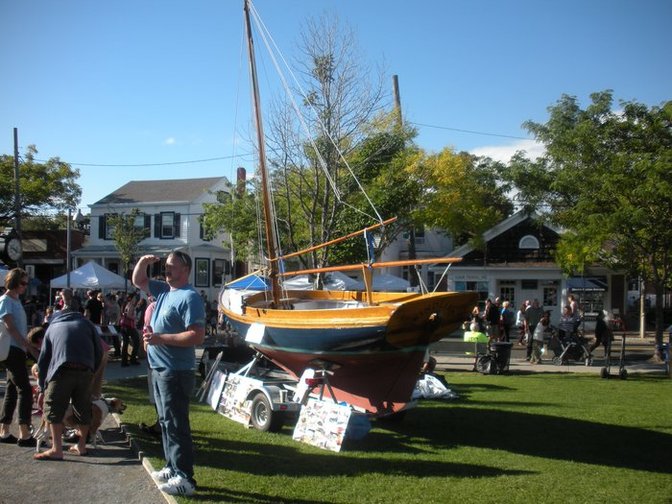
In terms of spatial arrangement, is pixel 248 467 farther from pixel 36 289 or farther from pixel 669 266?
pixel 36 289

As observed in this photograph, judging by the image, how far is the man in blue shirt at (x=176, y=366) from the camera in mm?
5188

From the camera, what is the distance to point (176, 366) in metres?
5.27

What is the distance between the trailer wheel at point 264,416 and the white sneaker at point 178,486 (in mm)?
2900

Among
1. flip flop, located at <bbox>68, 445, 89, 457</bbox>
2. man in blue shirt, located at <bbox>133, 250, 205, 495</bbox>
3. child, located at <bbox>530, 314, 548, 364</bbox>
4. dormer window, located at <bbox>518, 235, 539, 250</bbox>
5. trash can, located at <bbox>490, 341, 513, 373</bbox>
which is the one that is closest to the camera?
man in blue shirt, located at <bbox>133, 250, 205, 495</bbox>

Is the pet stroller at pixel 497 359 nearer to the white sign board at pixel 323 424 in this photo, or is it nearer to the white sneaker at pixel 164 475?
the white sign board at pixel 323 424

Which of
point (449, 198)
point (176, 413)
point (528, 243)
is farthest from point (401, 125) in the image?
point (176, 413)

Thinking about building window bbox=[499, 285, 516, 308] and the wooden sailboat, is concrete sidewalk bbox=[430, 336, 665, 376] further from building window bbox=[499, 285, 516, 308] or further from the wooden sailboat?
building window bbox=[499, 285, 516, 308]

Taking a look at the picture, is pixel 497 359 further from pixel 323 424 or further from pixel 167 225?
pixel 167 225

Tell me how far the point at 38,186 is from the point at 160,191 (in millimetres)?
7555

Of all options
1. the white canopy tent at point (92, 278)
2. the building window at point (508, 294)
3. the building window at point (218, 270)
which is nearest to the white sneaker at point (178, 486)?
the white canopy tent at point (92, 278)

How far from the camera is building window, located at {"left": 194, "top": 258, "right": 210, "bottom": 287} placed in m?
40.5

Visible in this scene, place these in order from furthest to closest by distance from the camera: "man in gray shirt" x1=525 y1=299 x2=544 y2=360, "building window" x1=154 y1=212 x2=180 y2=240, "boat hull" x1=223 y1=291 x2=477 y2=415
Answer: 1. "building window" x1=154 y1=212 x2=180 y2=240
2. "man in gray shirt" x1=525 y1=299 x2=544 y2=360
3. "boat hull" x1=223 y1=291 x2=477 y2=415

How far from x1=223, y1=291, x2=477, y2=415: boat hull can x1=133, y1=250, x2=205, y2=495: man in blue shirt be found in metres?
3.12

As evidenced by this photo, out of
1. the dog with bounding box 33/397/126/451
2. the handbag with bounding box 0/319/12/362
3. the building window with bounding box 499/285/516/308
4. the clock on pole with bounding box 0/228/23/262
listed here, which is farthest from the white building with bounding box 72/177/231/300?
the handbag with bounding box 0/319/12/362
